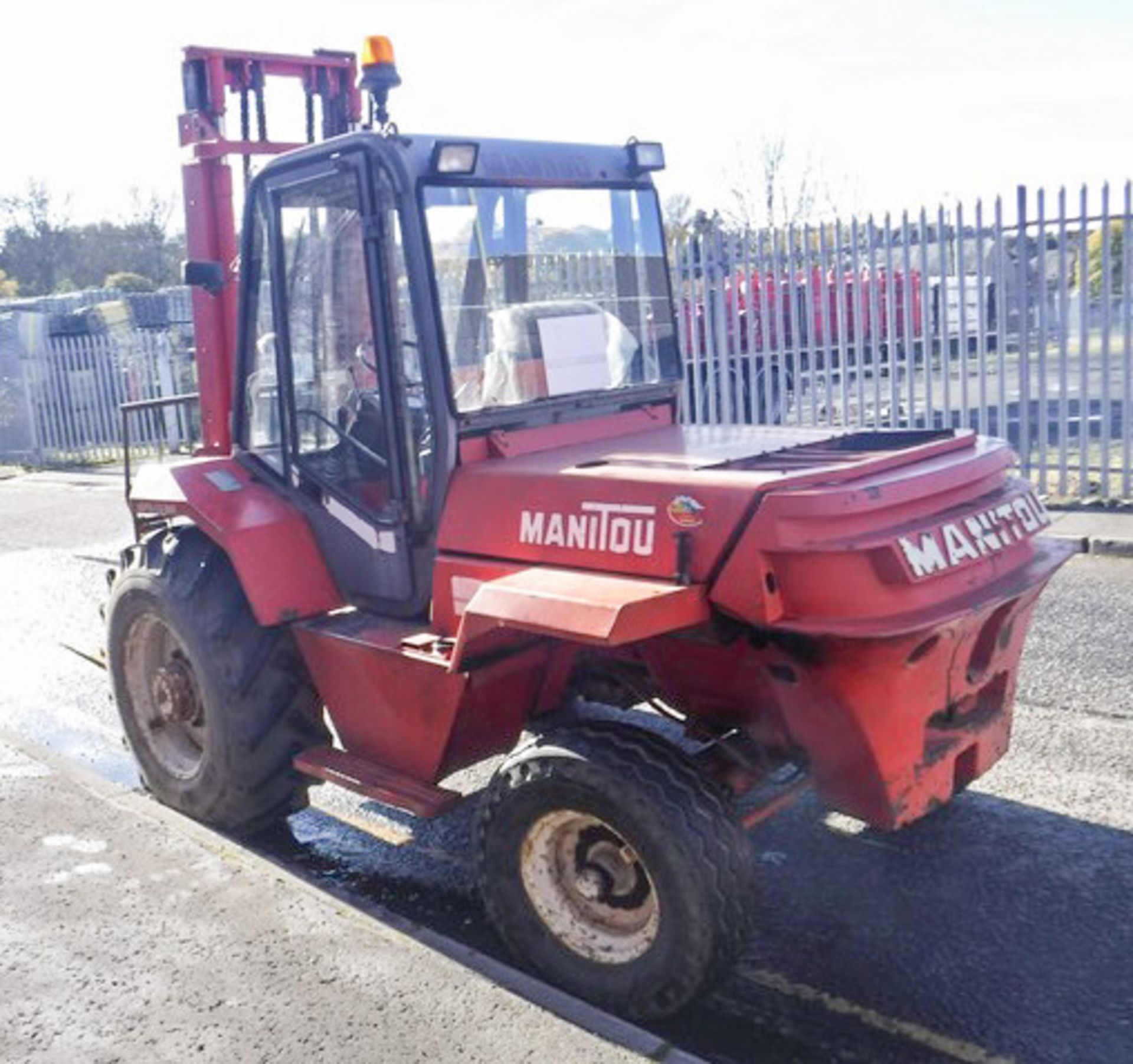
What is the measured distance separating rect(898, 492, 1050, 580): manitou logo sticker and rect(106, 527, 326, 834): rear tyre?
2.45m

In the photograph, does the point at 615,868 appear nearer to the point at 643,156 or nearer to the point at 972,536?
the point at 972,536

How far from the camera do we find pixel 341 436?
15.5 feet

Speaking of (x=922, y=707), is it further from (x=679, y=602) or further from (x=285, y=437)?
(x=285, y=437)

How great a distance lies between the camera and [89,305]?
73.9 ft

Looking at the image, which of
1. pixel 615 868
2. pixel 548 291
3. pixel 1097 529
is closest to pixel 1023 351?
pixel 1097 529

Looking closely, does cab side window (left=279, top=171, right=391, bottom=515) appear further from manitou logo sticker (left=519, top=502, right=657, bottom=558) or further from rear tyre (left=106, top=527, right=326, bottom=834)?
manitou logo sticker (left=519, top=502, right=657, bottom=558)

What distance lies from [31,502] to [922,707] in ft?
49.2


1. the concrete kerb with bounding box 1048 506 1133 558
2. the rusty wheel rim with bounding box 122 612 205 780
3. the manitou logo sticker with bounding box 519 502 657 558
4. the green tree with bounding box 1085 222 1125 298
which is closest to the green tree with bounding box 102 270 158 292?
the green tree with bounding box 1085 222 1125 298

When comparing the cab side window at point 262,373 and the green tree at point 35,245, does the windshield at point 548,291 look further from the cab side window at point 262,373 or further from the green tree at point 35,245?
the green tree at point 35,245

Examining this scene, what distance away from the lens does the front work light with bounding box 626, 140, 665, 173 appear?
4957mm

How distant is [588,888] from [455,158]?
2394 millimetres

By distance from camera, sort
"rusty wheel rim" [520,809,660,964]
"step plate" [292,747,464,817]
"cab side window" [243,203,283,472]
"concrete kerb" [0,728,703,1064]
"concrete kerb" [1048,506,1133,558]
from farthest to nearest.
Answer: "concrete kerb" [1048,506,1133,558]
"cab side window" [243,203,283,472]
"step plate" [292,747,464,817]
"rusty wheel rim" [520,809,660,964]
"concrete kerb" [0,728,703,1064]

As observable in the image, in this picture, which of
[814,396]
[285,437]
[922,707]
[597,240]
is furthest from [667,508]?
[814,396]

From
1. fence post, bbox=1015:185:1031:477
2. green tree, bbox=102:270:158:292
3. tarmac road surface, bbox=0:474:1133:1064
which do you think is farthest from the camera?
green tree, bbox=102:270:158:292
